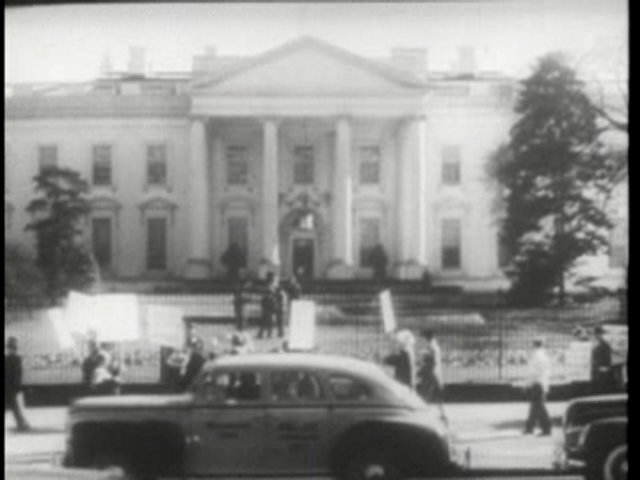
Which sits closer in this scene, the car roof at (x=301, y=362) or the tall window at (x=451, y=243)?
the car roof at (x=301, y=362)

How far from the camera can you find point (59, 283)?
5590 millimetres

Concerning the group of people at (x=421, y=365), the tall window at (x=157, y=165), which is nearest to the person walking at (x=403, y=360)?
the group of people at (x=421, y=365)

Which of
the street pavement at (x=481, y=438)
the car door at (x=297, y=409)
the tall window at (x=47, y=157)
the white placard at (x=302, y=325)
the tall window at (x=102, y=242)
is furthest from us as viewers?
the tall window at (x=102, y=242)

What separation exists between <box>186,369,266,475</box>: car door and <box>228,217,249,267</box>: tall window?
0.60 m

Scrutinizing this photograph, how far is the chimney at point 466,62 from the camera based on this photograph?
18.0 ft

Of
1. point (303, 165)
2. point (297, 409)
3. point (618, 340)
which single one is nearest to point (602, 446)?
point (618, 340)

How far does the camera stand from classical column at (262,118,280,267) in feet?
18.5

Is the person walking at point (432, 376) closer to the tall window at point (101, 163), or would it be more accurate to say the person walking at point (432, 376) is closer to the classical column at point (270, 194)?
the classical column at point (270, 194)

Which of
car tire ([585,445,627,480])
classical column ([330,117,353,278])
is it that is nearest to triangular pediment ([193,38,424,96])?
classical column ([330,117,353,278])

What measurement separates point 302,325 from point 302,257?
310 millimetres

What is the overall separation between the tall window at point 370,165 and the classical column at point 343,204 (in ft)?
0.18

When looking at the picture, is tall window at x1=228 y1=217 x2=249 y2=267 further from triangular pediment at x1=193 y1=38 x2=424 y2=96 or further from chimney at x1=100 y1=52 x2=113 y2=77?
chimney at x1=100 y1=52 x2=113 y2=77

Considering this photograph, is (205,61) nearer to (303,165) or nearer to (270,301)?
(303,165)

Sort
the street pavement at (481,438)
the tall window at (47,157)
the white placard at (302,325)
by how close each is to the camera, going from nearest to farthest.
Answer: the street pavement at (481,438) → the white placard at (302,325) → the tall window at (47,157)
